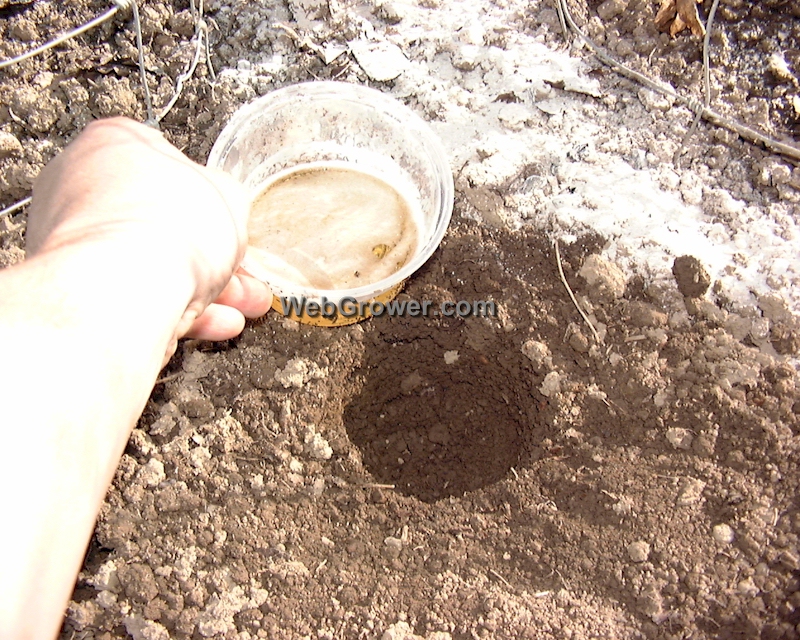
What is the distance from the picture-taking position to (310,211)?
1.62 metres

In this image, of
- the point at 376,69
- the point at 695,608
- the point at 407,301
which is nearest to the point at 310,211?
the point at 407,301

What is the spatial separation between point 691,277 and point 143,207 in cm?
126

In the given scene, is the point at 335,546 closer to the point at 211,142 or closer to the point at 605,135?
the point at 211,142

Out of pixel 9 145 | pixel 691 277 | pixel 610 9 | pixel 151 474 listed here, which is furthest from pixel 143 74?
pixel 691 277

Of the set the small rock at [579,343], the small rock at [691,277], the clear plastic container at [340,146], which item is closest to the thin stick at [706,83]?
the small rock at [691,277]

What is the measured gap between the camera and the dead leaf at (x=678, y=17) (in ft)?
6.13

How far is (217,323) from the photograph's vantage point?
1.38 metres

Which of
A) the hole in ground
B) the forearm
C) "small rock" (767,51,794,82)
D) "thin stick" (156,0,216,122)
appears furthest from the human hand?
"small rock" (767,51,794,82)

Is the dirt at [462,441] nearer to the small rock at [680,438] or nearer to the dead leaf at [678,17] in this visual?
the small rock at [680,438]

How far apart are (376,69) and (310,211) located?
0.51 m

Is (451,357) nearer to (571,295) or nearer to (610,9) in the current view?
(571,295)

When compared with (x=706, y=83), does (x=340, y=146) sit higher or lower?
lower

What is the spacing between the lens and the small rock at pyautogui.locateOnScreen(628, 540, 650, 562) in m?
1.36

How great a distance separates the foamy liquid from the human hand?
0.33 metres
